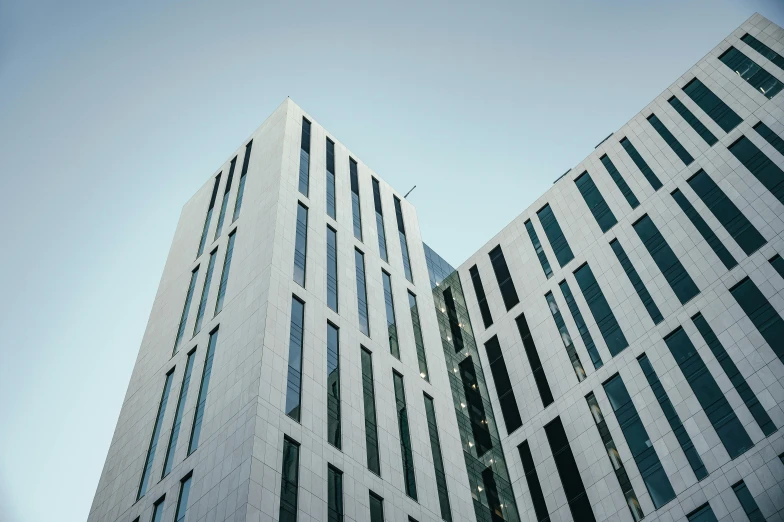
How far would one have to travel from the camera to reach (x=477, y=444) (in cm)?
5869

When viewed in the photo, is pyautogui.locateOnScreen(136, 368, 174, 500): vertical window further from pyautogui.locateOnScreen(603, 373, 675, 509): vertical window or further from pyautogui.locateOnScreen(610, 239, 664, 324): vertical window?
pyautogui.locateOnScreen(610, 239, 664, 324): vertical window

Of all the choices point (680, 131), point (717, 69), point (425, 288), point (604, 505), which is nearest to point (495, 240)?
point (425, 288)

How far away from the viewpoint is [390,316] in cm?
5562

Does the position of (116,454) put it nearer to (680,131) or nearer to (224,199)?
(224,199)

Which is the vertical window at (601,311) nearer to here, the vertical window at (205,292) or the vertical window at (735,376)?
the vertical window at (735,376)

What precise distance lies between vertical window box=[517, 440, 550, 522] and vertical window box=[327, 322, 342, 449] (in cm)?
2208

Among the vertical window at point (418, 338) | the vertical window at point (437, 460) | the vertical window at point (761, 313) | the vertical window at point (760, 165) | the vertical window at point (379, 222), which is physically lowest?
the vertical window at point (437, 460)

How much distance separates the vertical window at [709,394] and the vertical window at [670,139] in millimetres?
17596

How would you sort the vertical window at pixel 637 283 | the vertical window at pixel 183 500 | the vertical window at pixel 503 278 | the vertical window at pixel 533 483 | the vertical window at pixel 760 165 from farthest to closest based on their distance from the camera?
the vertical window at pixel 503 278 < the vertical window at pixel 637 283 < the vertical window at pixel 760 165 < the vertical window at pixel 533 483 < the vertical window at pixel 183 500

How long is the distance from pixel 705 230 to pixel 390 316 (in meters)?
26.8

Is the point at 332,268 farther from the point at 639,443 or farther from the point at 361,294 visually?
the point at 639,443

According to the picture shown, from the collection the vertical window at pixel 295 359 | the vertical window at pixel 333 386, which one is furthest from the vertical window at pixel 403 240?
the vertical window at pixel 295 359

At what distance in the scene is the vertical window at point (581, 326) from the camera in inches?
2344

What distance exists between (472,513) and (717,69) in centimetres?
4803
